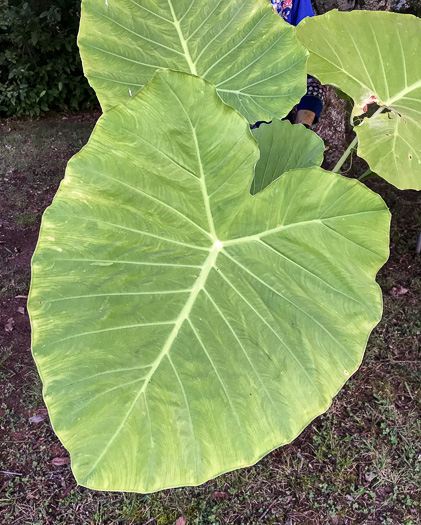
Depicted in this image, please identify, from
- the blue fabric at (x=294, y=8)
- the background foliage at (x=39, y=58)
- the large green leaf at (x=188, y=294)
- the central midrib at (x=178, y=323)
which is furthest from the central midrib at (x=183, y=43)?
the background foliage at (x=39, y=58)

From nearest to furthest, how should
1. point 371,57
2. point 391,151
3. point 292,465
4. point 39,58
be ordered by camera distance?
point 391,151
point 371,57
point 292,465
point 39,58

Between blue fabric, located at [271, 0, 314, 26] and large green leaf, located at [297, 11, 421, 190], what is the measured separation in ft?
1.71

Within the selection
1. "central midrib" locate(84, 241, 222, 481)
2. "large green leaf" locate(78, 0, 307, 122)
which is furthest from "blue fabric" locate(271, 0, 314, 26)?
"central midrib" locate(84, 241, 222, 481)

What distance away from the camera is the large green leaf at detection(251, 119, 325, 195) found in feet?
3.51

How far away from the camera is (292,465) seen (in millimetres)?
1873

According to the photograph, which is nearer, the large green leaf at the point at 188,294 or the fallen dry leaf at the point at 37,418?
the large green leaf at the point at 188,294

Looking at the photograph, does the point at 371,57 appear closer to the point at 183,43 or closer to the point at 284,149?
the point at 284,149

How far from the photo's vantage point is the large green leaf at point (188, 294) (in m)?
0.75

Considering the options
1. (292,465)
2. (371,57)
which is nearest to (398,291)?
(292,465)

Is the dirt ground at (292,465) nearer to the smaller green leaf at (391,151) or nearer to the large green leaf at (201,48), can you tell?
the smaller green leaf at (391,151)

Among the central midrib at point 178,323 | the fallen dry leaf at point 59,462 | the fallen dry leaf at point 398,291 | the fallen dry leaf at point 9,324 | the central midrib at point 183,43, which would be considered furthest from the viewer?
the fallen dry leaf at point 398,291

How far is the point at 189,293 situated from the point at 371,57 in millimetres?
869

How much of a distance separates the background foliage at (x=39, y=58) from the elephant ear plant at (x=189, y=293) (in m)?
3.45

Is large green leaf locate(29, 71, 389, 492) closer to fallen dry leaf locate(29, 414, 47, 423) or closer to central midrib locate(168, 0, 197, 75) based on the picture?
central midrib locate(168, 0, 197, 75)
